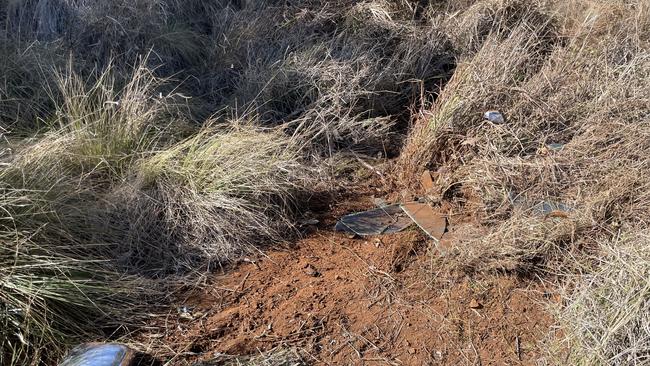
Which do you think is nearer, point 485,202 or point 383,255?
point 383,255

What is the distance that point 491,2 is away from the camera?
5395mm

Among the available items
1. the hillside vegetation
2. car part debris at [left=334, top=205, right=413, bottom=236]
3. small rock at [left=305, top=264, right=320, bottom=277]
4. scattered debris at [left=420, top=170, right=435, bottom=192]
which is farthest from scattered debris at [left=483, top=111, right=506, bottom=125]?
small rock at [left=305, top=264, right=320, bottom=277]

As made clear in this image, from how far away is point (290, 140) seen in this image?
394 cm

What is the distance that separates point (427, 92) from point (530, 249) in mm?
2124

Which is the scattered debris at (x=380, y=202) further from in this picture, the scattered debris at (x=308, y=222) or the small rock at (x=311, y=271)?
the small rock at (x=311, y=271)

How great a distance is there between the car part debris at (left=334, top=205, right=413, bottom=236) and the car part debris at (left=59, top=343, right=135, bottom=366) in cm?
140

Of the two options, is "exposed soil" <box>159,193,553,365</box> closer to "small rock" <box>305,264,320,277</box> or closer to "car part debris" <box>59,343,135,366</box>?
"small rock" <box>305,264,320,277</box>

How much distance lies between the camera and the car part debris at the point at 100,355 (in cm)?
249

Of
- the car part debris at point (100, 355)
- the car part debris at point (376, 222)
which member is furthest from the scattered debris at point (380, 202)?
the car part debris at point (100, 355)

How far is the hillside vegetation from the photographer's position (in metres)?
2.77

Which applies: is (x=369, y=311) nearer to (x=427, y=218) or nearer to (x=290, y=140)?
(x=427, y=218)

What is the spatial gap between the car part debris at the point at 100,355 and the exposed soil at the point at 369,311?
0.74ft

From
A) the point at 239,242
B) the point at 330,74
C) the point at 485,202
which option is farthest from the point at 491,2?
the point at 239,242

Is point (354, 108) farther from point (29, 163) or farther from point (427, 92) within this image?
point (29, 163)
